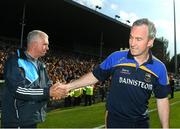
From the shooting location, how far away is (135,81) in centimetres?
566

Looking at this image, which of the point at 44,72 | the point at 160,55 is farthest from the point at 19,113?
the point at 160,55

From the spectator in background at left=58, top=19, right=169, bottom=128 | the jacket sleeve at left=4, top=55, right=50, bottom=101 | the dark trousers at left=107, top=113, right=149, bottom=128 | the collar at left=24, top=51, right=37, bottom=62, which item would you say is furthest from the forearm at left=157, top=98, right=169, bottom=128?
the collar at left=24, top=51, right=37, bottom=62

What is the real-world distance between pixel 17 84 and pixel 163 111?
1781 millimetres

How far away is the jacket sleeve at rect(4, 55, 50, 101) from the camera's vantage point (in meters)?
6.14

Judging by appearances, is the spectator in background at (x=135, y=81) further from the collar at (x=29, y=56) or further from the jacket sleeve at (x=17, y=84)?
the collar at (x=29, y=56)

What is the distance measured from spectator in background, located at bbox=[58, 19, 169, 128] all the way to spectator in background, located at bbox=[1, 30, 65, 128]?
0.61 m

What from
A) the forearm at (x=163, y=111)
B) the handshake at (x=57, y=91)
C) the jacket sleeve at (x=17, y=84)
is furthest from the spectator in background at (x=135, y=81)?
the jacket sleeve at (x=17, y=84)

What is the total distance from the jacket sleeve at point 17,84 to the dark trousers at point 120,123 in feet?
3.27

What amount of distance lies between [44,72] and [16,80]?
0.59 m

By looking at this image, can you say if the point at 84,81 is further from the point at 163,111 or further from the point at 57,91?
the point at 163,111

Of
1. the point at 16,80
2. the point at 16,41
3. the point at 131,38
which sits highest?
the point at 16,41

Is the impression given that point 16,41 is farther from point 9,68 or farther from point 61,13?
point 9,68

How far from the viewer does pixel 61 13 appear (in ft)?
151

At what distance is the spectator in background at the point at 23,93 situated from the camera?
6.16m
